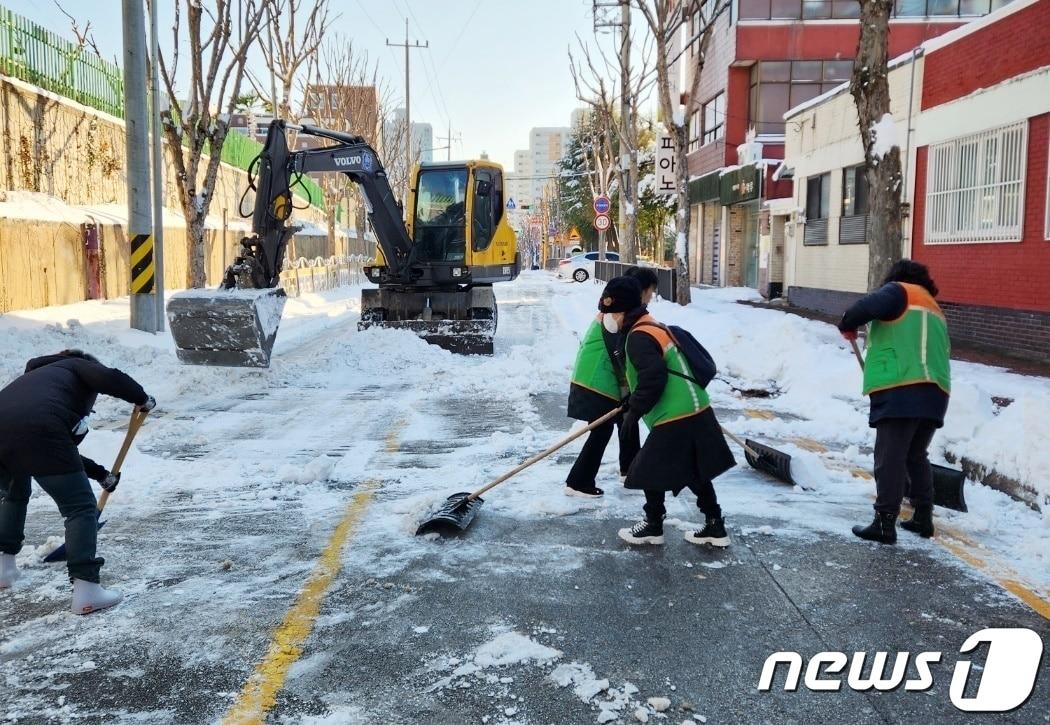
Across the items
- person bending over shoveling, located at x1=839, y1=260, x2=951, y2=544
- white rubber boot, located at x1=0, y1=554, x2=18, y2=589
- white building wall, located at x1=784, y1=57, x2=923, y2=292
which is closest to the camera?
white rubber boot, located at x1=0, y1=554, x2=18, y2=589

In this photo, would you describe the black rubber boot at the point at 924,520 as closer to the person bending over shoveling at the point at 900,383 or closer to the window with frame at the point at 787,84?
the person bending over shoveling at the point at 900,383

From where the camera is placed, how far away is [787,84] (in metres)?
31.1

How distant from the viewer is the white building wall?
1758cm

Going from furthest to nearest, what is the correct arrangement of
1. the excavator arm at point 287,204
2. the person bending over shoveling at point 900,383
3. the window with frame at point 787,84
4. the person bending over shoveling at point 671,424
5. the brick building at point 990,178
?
the window with frame at point 787,84, the brick building at point 990,178, the excavator arm at point 287,204, the person bending over shoveling at point 900,383, the person bending over shoveling at point 671,424

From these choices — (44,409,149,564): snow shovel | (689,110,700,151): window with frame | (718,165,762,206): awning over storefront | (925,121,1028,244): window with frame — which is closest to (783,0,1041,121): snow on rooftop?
(925,121,1028,244): window with frame

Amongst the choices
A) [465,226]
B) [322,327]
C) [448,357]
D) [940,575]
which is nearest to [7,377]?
[448,357]

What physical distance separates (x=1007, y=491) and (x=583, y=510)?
9.78ft

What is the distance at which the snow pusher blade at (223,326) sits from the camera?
448 inches

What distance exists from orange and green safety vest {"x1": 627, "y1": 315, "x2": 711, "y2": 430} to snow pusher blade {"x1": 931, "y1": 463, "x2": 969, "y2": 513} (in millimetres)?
2009

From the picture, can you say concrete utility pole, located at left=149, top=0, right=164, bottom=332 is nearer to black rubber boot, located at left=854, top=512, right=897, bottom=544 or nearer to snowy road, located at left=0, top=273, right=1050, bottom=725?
snowy road, located at left=0, top=273, right=1050, bottom=725

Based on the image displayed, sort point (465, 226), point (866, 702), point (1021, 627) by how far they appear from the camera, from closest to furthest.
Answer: point (866, 702) → point (1021, 627) → point (465, 226)

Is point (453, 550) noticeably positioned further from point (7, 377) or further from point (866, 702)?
point (7, 377)

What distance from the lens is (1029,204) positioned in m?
13.1

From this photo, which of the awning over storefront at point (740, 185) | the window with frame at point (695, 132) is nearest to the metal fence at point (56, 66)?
the awning over storefront at point (740, 185)
